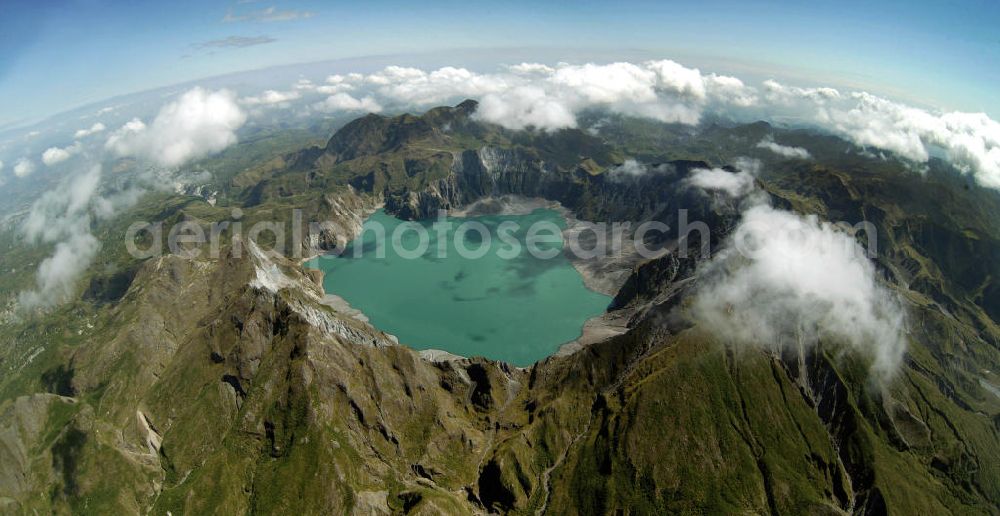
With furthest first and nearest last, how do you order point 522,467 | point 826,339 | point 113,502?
point 826,339 < point 522,467 < point 113,502

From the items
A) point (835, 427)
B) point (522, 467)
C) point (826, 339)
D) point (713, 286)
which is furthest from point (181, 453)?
point (826, 339)

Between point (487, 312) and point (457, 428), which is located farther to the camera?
point (487, 312)

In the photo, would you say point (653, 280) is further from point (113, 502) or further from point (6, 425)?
point (6, 425)

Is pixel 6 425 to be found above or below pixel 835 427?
above

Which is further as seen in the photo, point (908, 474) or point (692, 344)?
point (692, 344)

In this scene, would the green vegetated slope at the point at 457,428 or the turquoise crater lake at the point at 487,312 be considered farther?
the turquoise crater lake at the point at 487,312

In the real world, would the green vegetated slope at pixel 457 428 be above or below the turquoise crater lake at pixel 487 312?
above

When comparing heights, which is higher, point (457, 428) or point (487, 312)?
point (457, 428)

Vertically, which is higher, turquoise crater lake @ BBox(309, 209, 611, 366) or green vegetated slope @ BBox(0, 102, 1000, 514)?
green vegetated slope @ BBox(0, 102, 1000, 514)

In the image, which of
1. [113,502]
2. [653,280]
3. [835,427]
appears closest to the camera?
[113,502]

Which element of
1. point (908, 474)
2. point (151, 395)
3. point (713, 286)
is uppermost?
point (713, 286)

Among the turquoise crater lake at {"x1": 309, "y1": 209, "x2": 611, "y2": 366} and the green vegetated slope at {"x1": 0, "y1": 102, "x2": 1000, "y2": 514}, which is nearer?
the green vegetated slope at {"x1": 0, "y1": 102, "x2": 1000, "y2": 514}
